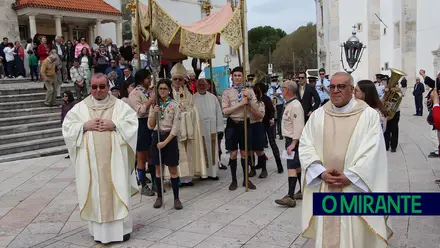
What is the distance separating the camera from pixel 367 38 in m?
32.4

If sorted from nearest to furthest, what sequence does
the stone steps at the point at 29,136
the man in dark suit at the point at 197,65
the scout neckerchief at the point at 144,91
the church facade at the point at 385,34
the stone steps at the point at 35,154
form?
the scout neckerchief at the point at 144,91 → the stone steps at the point at 35,154 → the man in dark suit at the point at 197,65 → the stone steps at the point at 29,136 → the church facade at the point at 385,34

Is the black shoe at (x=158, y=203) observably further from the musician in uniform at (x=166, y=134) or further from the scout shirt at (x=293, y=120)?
the scout shirt at (x=293, y=120)

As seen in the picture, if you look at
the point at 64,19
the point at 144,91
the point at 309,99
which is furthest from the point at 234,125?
the point at 64,19

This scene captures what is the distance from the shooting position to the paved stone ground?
459 centimetres

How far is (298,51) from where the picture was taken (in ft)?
201

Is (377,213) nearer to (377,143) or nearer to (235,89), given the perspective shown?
(377,143)

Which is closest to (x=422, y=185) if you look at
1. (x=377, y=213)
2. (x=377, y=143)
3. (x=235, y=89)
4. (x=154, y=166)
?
(x=235, y=89)

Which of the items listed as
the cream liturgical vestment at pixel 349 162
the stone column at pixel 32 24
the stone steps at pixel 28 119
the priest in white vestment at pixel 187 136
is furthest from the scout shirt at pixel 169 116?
the stone column at pixel 32 24

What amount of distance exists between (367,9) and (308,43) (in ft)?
102

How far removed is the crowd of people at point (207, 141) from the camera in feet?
11.2

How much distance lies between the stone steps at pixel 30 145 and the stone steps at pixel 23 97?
2751 millimetres

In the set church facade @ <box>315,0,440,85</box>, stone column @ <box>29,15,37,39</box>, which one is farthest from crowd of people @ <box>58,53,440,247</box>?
church facade @ <box>315,0,440,85</box>

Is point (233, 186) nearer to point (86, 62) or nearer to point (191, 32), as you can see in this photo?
point (191, 32)

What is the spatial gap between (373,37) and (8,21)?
83.9 feet
